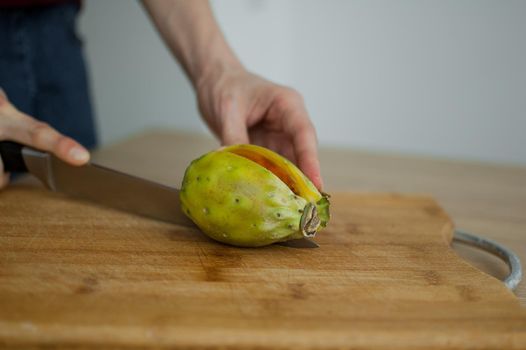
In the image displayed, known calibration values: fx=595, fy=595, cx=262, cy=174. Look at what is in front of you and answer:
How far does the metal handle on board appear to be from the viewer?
1.10 m

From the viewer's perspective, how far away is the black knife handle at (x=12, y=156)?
1.39 m

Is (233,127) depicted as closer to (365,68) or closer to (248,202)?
(248,202)

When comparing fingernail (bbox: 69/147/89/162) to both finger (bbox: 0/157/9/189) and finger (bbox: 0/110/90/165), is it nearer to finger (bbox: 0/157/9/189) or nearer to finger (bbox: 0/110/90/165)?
finger (bbox: 0/110/90/165)

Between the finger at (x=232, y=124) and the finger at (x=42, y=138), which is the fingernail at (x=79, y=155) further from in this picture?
the finger at (x=232, y=124)

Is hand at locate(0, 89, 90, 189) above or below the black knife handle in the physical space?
above

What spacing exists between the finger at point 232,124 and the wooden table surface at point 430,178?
33 cm

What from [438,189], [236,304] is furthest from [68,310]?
[438,189]

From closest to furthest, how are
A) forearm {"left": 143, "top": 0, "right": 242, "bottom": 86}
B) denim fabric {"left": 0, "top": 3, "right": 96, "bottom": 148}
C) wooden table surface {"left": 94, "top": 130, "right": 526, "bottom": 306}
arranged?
1. wooden table surface {"left": 94, "top": 130, "right": 526, "bottom": 306}
2. forearm {"left": 143, "top": 0, "right": 242, "bottom": 86}
3. denim fabric {"left": 0, "top": 3, "right": 96, "bottom": 148}

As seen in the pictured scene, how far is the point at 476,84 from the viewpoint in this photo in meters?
3.03

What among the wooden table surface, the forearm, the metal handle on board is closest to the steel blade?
the wooden table surface

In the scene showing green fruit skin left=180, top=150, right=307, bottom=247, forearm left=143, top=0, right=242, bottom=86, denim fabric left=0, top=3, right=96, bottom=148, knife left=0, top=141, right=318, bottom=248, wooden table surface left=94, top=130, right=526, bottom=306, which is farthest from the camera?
denim fabric left=0, top=3, right=96, bottom=148

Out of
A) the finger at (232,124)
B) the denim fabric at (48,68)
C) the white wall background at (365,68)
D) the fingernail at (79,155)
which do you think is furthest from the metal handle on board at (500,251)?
the white wall background at (365,68)

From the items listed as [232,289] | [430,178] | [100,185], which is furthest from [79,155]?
[430,178]

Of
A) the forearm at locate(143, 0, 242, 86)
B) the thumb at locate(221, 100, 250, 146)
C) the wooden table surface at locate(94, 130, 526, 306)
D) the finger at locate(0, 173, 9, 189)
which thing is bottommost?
the wooden table surface at locate(94, 130, 526, 306)
